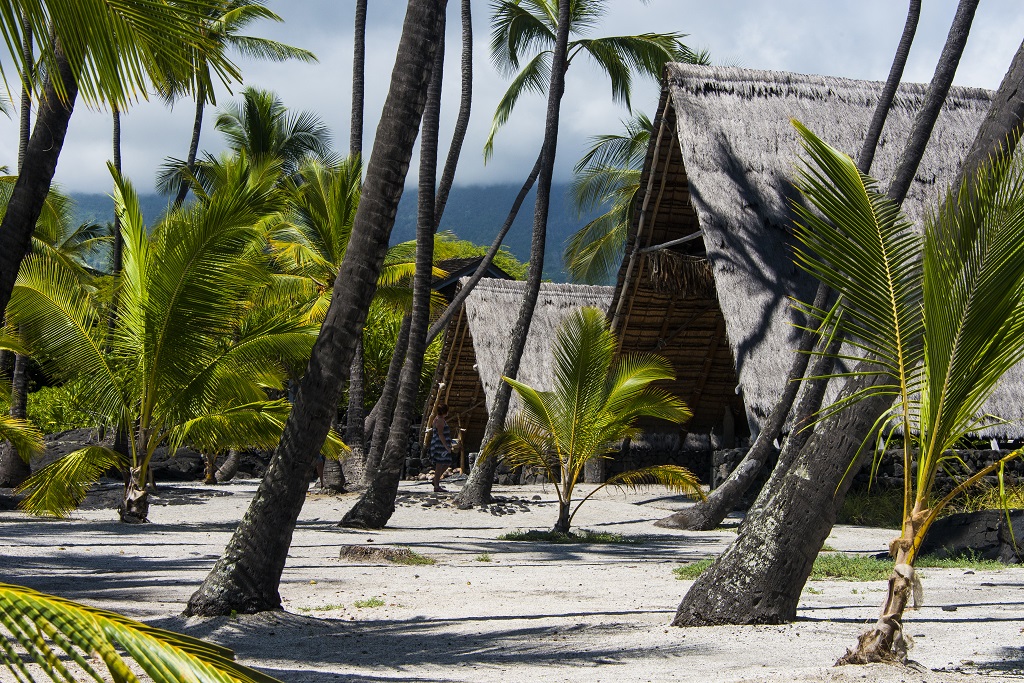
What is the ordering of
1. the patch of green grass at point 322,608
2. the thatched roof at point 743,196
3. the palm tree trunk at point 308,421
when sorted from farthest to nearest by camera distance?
the thatched roof at point 743,196 < the patch of green grass at point 322,608 < the palm tree trunk at point 308,421

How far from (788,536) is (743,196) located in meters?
8.03

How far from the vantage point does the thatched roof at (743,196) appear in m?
11.3

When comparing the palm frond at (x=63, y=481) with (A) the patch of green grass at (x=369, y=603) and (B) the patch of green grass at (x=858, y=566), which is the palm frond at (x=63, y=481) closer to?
(A) the patch of green grass at (x=369, y=603)

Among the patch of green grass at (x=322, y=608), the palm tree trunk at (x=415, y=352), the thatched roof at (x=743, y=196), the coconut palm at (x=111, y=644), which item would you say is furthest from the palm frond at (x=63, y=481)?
the coconut palm at (x=111, y=644)

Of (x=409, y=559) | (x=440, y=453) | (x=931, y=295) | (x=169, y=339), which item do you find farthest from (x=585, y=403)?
(x=931, y=295)

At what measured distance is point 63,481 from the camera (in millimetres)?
8969

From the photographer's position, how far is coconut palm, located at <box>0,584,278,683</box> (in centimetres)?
147

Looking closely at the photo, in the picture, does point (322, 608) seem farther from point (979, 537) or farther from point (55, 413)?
point (55, 413)

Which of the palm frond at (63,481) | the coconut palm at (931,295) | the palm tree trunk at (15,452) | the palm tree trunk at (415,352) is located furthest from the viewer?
the palm tree trunk at (15,452)

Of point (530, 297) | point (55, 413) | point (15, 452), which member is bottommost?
point (15, 452)

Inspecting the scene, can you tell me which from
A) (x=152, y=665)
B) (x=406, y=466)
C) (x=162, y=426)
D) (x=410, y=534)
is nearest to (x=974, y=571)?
(x=410, y=534)

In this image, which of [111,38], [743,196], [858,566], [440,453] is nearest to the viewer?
[111,38]

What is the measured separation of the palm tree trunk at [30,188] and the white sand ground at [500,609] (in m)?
2.03

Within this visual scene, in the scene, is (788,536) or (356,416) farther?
(356,416)
